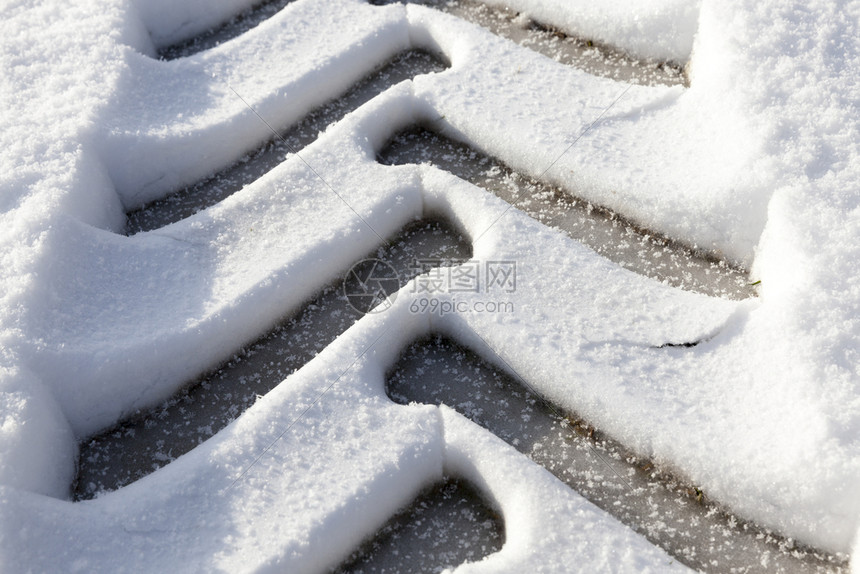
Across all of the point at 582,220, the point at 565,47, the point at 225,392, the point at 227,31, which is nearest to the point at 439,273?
the point at 582,220

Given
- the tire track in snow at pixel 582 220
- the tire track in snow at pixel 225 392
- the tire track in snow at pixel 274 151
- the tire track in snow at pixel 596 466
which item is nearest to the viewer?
the tire track in snow at pixel 596 466

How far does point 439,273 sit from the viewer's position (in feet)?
5.23

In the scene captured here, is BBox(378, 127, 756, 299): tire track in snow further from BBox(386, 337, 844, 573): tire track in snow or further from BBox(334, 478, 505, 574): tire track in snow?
BBox(334, 478, 505, 574): tire track in snow

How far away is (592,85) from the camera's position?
1926 mm

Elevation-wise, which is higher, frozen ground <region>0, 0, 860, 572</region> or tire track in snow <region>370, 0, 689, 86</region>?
tire track in snow <region>370, 0, 689, 86</region>

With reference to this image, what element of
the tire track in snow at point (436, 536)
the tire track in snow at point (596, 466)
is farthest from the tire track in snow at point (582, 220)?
the tire track in snow at point (436, 536)

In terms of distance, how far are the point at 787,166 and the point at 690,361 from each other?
0.50 meters

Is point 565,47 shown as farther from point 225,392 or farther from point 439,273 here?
point 225,392

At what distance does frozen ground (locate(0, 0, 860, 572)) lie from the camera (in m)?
1.28

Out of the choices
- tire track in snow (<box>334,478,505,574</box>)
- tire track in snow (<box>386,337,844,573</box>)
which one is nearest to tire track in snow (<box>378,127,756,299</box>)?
tire track in snow (<box>386,337,844,573</box>)

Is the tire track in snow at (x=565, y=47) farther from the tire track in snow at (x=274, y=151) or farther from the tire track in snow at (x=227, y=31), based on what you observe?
the tire track in snow at (x=227, y=31)

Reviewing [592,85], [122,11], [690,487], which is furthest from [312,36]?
[690,487]

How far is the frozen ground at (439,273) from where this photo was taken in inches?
50.3

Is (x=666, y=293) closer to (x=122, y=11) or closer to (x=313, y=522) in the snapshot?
(x=313, y=522)
